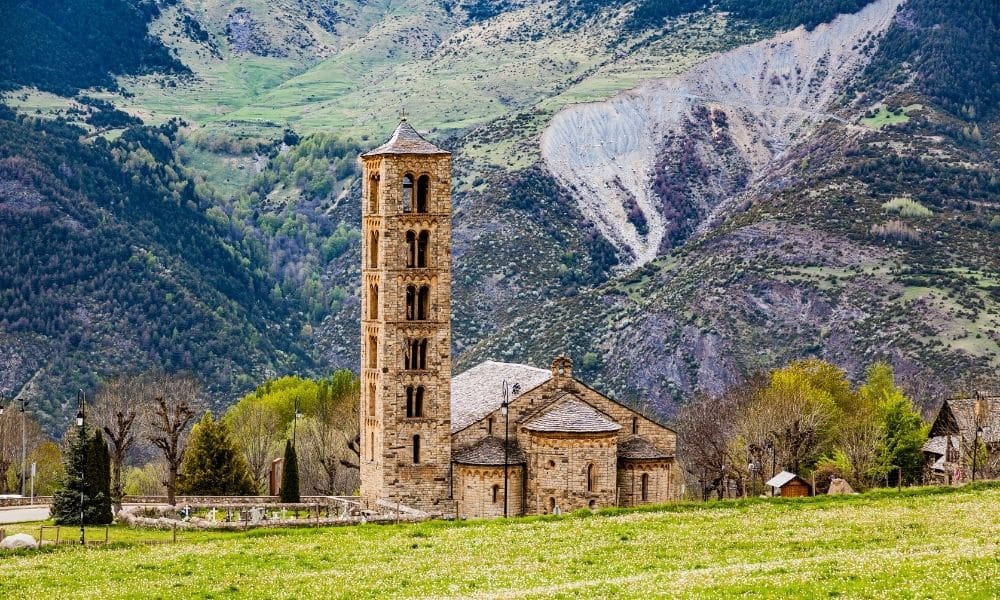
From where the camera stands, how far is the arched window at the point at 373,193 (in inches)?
2975

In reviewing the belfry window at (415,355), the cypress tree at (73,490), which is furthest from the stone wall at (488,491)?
the cypress tree at (73,490)

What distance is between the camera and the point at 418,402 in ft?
242

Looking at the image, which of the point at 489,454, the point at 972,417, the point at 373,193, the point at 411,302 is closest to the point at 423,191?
the point at 373,193

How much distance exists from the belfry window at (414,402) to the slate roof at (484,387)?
202 centimetres

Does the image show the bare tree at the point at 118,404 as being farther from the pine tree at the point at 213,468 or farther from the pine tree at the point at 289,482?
the pine tree at the point at 289,482

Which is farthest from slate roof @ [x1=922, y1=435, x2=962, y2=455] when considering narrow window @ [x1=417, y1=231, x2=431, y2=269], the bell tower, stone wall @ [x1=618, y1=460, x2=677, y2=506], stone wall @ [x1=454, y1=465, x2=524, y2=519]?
narrow window @ [x1=417, y1=231, x2=431, y2=269]

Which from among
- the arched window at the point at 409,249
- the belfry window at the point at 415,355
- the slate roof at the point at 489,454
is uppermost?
the arched window at the point at 409,249

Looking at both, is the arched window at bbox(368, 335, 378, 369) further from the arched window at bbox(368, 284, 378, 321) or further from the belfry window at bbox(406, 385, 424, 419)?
the belfry window at bbox(406, 385, 424, 419)

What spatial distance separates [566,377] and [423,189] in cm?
1014

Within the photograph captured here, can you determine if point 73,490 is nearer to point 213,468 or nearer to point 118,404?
point 213,468

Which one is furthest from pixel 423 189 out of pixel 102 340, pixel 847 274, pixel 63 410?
pixel 102 340

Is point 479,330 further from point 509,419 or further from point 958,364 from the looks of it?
point 509,419

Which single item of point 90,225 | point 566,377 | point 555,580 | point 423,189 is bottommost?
point 555,580

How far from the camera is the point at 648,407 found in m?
134
